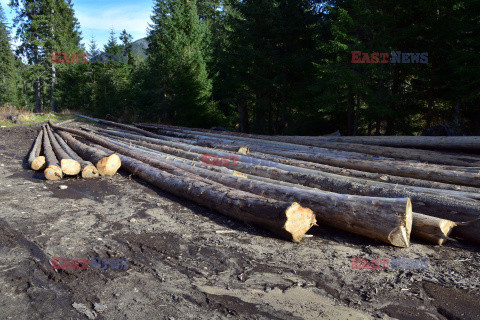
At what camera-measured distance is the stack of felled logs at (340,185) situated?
3.86 m

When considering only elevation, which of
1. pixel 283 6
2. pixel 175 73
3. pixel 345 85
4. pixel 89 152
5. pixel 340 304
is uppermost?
pixel 283 6

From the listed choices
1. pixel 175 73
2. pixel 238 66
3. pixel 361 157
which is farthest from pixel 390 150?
pixel 175 73

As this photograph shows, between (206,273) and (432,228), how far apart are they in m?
2.92

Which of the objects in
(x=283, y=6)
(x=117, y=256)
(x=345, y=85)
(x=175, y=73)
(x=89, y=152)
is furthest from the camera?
(x=175, y=73)

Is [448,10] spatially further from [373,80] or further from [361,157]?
[361,157]

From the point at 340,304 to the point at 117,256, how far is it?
2.52 meters

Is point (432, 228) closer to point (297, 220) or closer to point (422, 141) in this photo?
point (297, 220)

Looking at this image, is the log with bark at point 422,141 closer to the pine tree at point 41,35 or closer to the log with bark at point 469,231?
the log with bark at point 469,231

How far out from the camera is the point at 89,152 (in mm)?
8852

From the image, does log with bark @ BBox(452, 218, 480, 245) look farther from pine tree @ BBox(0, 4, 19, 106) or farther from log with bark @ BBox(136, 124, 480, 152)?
pine tree @ BBox(0, 4, 19, 106)

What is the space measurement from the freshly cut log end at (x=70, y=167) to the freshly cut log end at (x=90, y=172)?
18 cm

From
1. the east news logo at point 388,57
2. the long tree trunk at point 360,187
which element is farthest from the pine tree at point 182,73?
the long tree trunk at point 360,187

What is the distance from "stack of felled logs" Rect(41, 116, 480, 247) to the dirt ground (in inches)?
10.6

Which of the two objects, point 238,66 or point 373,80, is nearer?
point 373,80
